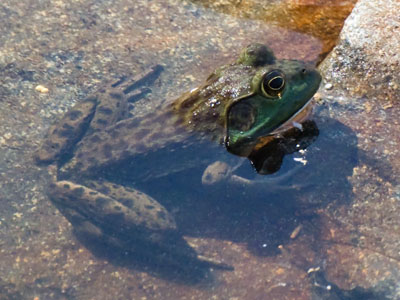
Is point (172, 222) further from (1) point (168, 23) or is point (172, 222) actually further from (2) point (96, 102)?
(1) point (168, 23)

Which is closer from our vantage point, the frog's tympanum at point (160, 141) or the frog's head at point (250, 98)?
the frog's head at point (250, 98)

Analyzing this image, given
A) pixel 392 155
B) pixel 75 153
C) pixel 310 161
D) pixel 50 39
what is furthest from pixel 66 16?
pixel 392 155

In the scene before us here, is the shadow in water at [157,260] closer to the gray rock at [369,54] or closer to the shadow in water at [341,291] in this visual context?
the shadow in water at [341,291]

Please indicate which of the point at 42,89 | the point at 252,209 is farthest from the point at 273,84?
the point at 42,89

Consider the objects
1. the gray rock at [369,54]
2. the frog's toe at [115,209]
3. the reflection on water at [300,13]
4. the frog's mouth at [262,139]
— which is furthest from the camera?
the reflection on water at [300,13]

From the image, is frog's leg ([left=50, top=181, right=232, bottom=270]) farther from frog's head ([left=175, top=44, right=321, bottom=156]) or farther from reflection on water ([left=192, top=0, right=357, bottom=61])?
reflection on water ([left=192, top=0, right=357, bottom=61])

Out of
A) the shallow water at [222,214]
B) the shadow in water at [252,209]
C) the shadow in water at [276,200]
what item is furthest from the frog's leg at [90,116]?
the shadow in water at [276,200]

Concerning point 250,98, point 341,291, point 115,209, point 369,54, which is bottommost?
point 341,291

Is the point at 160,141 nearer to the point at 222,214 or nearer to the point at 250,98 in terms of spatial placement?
the point at 222,214
